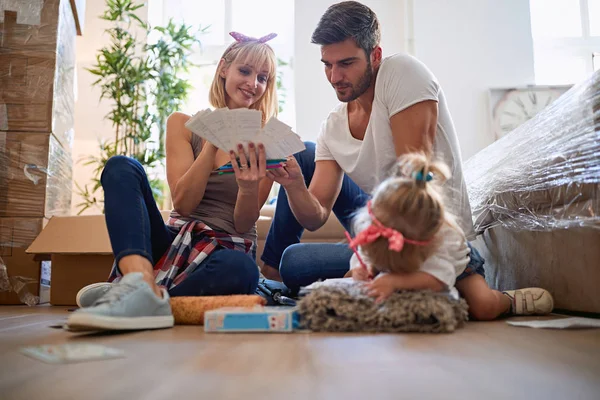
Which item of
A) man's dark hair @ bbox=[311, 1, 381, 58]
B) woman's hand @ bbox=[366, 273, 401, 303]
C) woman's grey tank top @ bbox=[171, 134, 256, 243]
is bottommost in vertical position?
woman's hand @ bbox=[366, 273, 401, 303]

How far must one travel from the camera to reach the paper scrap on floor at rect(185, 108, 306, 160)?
145 centimetres

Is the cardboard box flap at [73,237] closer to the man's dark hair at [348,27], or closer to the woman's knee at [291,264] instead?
the woman's knee at [291,264]

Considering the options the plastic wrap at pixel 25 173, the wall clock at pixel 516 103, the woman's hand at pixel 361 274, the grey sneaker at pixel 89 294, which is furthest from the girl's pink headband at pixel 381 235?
the wall clock at pixel 516 103

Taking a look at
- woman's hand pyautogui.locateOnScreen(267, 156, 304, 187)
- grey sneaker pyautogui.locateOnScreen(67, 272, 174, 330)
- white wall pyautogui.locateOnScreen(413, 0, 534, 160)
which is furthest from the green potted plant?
grey sneaker pyautogui.locateOnScreen(67, 272, 174, 330)

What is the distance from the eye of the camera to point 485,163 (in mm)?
2084

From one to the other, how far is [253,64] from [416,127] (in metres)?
0.59

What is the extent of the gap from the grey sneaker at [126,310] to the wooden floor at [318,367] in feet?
0.09

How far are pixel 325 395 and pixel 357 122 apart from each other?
47.9 inches

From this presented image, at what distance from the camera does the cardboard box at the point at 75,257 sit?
7.38 feet

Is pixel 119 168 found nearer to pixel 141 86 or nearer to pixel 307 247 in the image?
pixel 307 247

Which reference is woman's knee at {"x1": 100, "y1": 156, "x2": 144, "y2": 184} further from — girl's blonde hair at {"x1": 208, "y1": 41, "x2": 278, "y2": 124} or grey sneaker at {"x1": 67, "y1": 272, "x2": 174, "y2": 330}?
girl's blonde hair at {"x1": 208, "y1": 41, "x2": 278, "y2": 124}

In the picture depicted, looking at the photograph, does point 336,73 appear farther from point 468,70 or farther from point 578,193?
point 468,70

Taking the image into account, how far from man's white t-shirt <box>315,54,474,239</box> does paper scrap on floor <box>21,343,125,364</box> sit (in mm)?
917

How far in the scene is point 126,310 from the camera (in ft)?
3.82
